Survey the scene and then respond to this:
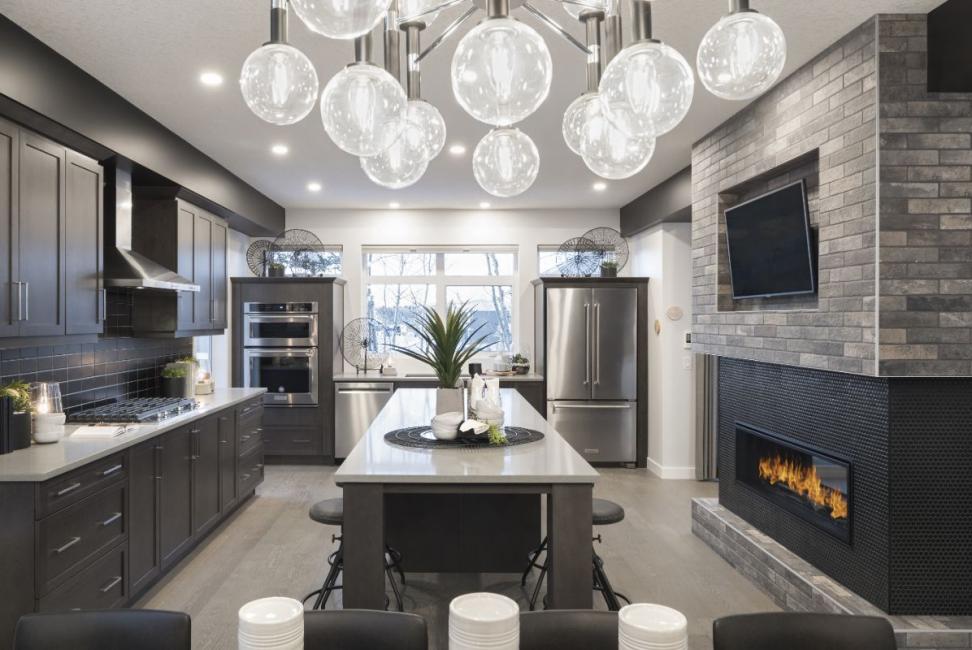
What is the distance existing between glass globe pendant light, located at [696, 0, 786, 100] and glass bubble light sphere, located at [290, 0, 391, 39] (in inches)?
21.6

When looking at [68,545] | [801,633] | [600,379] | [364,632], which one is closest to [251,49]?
[68,545]

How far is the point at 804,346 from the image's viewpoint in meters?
3.16

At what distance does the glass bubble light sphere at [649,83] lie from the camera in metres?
1.09

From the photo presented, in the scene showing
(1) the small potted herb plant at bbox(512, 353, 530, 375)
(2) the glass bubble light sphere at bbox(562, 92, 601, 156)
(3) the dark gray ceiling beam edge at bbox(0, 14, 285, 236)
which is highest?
(3) the dark gray ceiling beam edge at bbox(0, 14, 285, 236)

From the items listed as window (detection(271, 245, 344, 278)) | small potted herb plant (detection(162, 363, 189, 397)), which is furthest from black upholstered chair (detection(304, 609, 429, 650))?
window (detection(271, 245, 344, 278))

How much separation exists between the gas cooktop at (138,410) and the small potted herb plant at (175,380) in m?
0.26

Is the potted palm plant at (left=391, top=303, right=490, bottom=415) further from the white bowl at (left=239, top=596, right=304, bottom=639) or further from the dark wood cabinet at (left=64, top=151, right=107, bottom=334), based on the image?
the white bowl at (left=239, top=596, right=304, bottom=639)

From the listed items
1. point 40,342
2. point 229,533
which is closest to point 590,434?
point 229,533

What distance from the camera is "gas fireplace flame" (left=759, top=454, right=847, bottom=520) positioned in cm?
304

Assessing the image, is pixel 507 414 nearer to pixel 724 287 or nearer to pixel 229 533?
pixel 724 287

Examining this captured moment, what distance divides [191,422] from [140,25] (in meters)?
2.29

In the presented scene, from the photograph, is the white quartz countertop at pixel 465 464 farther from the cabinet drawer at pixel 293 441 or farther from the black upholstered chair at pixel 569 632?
the cabinet drawer at pixel 293 441

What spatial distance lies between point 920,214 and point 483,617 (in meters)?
2.54

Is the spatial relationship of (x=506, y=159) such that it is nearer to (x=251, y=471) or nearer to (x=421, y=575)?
(x=421, y=575)
